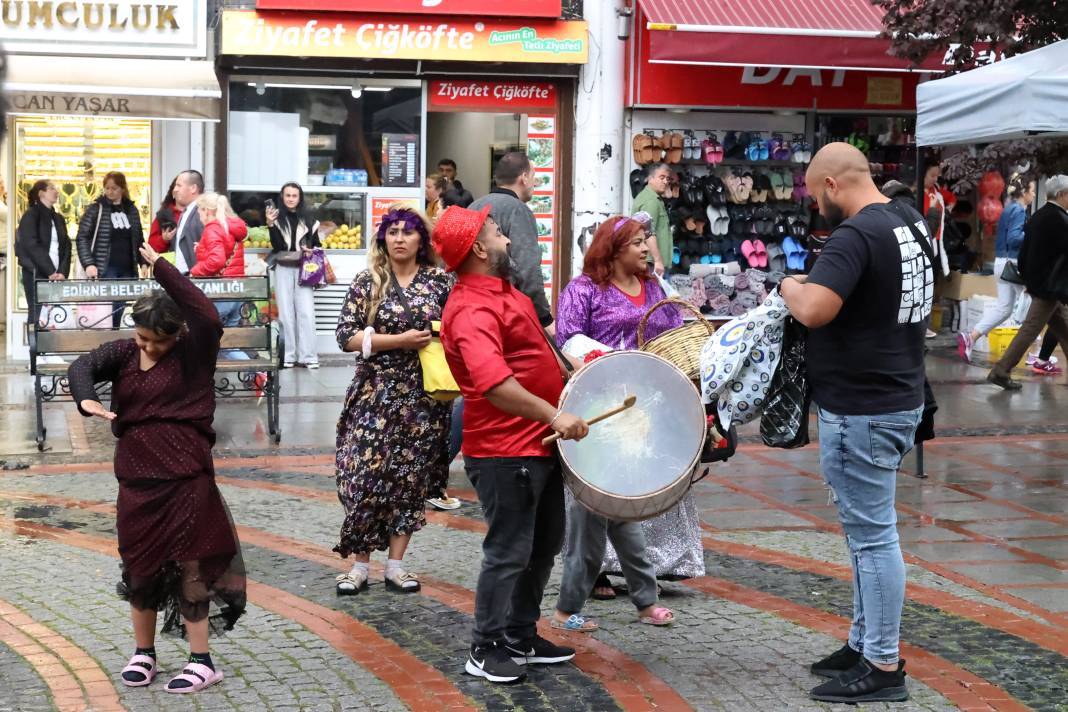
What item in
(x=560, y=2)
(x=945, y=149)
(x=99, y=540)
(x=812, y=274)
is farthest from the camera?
(x=945, y=149)

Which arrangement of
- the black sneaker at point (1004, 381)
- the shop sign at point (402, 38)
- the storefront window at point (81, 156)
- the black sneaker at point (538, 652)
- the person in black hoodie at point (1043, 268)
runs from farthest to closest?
the storefront window at point (81, 156), the shop sign at point (402, 38), the black sneaker at point (1004, 381), the person in black hoodie at point (1043, 268), the black sneaker at point (538, 652)

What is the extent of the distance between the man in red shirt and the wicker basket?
59cm

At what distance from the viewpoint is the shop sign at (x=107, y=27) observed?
14.3 meters

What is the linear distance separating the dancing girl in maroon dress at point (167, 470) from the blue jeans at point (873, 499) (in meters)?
2.25

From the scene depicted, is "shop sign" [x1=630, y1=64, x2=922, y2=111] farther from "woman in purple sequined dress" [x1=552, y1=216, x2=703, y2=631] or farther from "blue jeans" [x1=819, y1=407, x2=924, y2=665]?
"blue jeans" [x1=819, y1=407, x2=924, y2=665]

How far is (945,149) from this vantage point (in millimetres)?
17672

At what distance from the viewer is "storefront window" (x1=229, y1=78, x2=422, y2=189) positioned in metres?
15.4

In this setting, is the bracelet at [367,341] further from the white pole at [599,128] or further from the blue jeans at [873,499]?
the white pole at [599,128]

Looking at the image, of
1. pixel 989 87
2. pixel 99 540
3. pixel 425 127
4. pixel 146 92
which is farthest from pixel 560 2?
pixel 99 540

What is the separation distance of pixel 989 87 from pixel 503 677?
596cm

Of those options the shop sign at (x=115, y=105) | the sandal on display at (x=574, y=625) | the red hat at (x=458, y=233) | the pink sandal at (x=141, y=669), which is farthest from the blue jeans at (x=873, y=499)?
the shop sign at (x=115, y=105)

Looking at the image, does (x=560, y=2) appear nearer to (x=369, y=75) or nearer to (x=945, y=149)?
(x=369, y=75)

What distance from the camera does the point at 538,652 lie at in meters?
5.67

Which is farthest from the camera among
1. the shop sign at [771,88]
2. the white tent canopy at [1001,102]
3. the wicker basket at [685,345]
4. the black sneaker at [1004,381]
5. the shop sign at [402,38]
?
the shop sign at [771,88]
